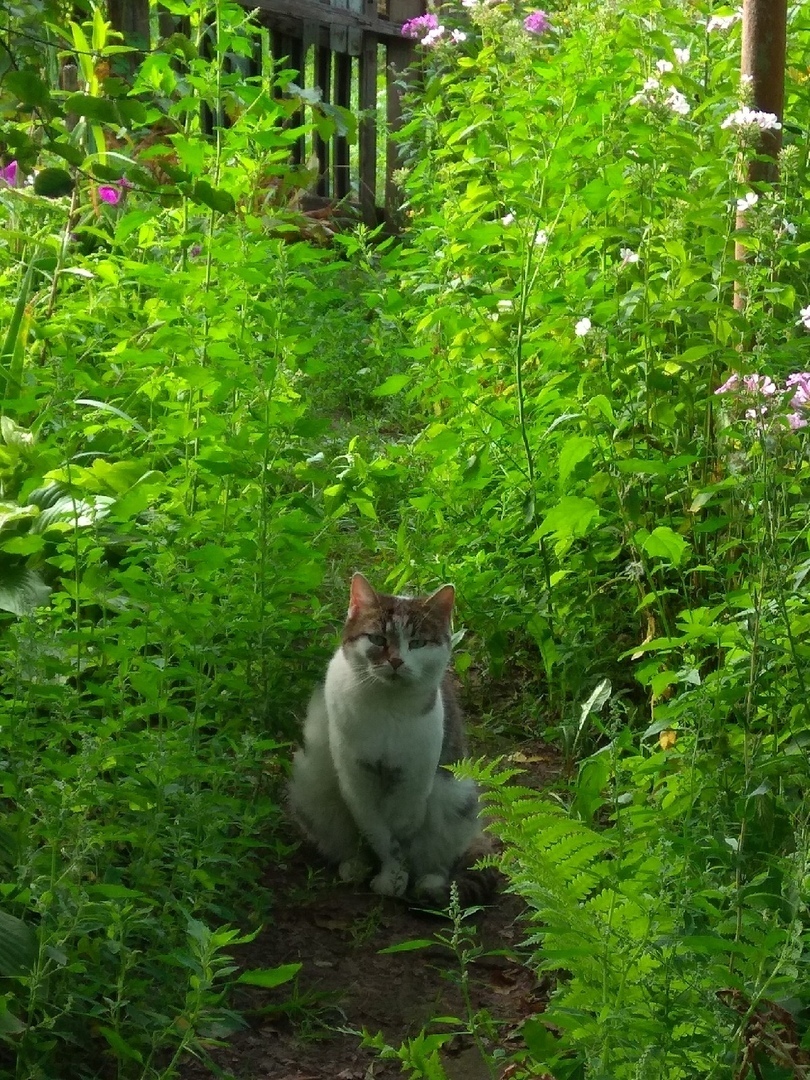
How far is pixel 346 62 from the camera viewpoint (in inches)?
406

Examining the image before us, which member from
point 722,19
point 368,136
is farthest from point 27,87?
point 368,136

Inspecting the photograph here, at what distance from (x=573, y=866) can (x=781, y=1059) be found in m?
0.42

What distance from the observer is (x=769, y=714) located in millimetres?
2959

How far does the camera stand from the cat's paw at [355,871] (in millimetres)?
3605

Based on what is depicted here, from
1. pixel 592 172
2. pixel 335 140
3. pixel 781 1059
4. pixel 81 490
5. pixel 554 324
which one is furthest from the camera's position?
pixel 335 140

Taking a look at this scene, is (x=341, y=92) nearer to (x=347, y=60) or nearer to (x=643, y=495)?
(x=347, y=60)

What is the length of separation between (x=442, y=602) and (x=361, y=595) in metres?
0.23

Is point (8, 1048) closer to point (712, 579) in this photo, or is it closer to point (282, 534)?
point (282, 534)

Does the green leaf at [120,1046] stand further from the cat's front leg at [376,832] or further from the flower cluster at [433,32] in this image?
the flower cluster at [433,32]

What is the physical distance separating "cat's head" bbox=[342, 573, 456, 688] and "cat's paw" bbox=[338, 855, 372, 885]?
49 cm

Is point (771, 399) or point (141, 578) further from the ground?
point (771, 399)

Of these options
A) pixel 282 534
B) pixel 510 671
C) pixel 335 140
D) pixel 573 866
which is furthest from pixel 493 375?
pixel 335 140

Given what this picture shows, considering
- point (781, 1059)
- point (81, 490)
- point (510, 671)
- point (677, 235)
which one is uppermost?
point (677, 235)

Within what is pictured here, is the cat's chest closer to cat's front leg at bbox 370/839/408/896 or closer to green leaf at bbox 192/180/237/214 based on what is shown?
cat's front leg at bbox 370/839/408/896
